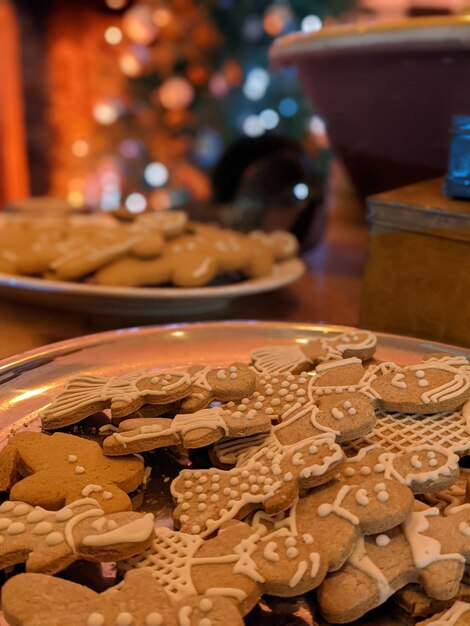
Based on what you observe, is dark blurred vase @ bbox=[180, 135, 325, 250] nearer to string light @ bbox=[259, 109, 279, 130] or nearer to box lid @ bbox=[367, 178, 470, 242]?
box lid @ bbox=[367, 178, 470, 242]

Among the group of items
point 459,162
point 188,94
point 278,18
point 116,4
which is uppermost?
point 116,4

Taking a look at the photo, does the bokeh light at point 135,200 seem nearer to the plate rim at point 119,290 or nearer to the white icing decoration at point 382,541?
the plate rim at point 119,290

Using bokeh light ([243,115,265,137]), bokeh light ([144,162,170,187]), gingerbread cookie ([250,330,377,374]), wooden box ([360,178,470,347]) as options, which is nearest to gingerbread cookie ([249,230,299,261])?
wooden box ([360,178,470,347])

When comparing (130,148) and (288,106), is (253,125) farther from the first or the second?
(130,148)

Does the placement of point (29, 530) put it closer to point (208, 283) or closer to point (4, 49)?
point (208, 283)

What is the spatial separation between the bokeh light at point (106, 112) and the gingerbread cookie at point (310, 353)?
198cm

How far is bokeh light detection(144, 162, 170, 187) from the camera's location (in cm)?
236

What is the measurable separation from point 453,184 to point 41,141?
2118 mm

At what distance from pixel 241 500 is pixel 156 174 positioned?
217cm

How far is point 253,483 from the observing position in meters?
0.35

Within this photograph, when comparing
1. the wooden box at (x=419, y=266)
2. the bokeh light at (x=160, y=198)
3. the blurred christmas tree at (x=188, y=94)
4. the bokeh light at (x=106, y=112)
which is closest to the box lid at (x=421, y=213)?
the wooden box at (x=419, y=266)

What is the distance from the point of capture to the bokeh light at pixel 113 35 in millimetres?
2301

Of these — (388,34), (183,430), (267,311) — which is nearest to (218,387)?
(183,430)

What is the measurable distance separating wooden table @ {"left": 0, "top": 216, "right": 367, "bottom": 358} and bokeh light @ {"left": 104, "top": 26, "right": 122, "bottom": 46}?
1.64 meters
